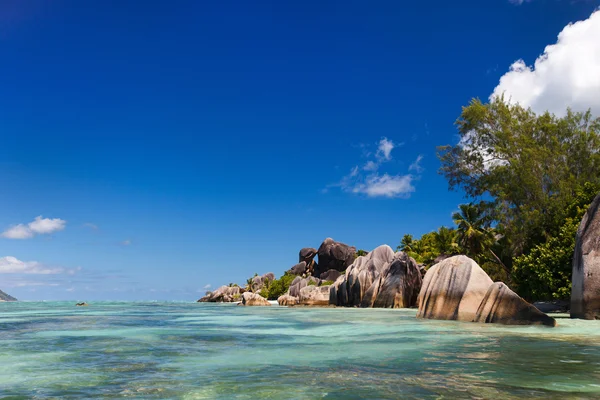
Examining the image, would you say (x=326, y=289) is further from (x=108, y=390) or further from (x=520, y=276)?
(x=108, y=390)

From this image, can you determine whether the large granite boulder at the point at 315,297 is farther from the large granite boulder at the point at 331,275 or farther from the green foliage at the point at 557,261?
the large granite boulder at the point at 331,275

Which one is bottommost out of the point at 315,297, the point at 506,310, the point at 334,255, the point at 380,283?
the point at 506,310

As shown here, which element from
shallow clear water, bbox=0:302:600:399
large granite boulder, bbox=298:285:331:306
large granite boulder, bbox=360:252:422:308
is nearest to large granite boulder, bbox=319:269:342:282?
large granite boulder, bbox=298:285:331:306

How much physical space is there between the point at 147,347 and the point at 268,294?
71.6 meters

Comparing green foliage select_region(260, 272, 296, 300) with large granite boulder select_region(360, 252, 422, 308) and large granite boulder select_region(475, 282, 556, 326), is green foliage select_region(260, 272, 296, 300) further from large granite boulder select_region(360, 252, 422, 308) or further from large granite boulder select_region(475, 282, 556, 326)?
large granite boulder select_region(475, 282, 556, 326)

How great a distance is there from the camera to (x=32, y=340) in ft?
43.4

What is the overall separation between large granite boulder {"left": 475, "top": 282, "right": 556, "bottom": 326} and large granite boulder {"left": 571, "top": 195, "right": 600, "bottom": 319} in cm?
474

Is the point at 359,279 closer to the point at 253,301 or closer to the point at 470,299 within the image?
the point at 253,301

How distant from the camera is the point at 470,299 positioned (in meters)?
18.3

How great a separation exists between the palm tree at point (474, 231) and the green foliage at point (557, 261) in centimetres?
1411

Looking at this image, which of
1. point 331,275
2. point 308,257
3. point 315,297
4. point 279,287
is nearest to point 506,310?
point 315,297

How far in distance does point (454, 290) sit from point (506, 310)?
259cm

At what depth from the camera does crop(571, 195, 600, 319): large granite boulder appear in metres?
19.3

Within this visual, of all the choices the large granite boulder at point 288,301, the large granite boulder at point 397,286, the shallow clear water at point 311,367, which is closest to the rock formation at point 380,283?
the large granite boulder at point 397,286
